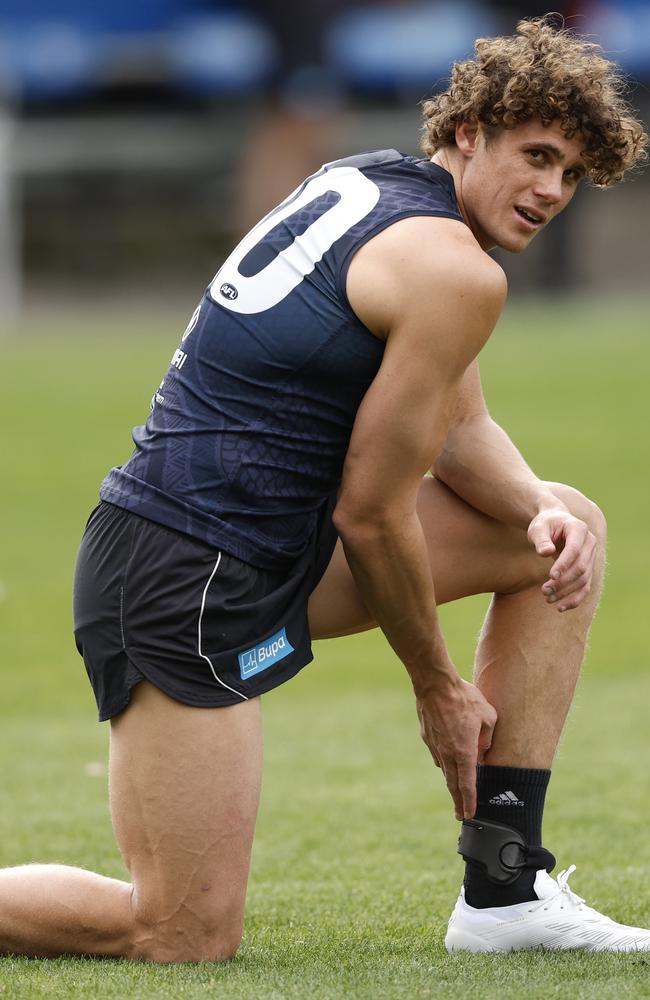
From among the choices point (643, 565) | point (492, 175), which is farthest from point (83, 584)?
point (643, 565)

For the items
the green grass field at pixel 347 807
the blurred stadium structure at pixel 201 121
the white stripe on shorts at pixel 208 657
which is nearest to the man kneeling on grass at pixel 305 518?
the white stripe on shorts at pixel 208 657

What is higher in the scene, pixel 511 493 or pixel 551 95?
pixel 551 95

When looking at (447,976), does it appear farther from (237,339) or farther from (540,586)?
(237,339)

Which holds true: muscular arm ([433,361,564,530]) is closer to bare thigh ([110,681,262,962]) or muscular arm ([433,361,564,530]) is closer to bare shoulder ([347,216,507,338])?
bare shoulder ([347,216,507,338])

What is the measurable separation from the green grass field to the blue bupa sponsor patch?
0.61 m

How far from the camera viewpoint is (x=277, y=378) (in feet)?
11.8

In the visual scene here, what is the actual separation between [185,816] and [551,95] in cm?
167

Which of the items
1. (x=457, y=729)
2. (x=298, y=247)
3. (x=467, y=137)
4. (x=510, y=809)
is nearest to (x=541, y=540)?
(x=457, y=729)

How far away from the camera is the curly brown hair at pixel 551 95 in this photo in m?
3.60

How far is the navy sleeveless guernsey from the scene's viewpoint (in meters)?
3.56

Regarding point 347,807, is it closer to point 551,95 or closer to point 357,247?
point 357,247

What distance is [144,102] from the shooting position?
31.2m

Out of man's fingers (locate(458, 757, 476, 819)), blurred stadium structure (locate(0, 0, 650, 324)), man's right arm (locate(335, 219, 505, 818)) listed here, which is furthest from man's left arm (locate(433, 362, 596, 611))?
blurred stadium structure (locate(0, 0, 650, 324))

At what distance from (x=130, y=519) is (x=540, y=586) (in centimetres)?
94
